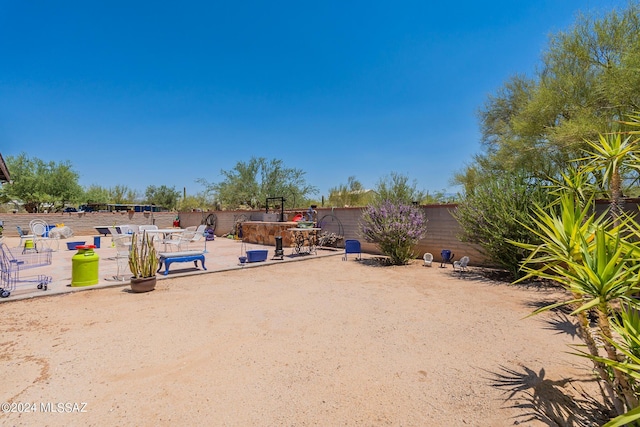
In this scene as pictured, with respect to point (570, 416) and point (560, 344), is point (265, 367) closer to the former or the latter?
point (570, 416)

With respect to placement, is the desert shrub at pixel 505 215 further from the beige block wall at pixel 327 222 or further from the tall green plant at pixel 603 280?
the tall green plant at pixel 603 280

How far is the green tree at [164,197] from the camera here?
115ft

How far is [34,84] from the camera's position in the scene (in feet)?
42.9

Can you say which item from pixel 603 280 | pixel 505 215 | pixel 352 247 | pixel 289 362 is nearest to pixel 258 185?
pixel 352 247

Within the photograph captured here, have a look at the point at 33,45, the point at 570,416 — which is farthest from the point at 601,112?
the point at 33,45

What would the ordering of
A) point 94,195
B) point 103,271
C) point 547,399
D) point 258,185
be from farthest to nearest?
point 94,195 → point 258,185 → point 103,271 → point 547,399

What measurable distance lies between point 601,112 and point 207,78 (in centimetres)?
1657

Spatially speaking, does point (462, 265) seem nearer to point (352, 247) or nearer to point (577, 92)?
point (352, 247)

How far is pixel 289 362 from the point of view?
2.86 metres

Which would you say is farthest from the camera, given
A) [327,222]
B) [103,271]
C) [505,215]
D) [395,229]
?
[327,222]

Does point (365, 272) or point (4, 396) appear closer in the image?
point (4, 396)

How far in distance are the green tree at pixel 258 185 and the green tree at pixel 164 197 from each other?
1579cm

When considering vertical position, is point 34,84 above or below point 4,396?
above

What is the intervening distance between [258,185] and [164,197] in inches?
751
